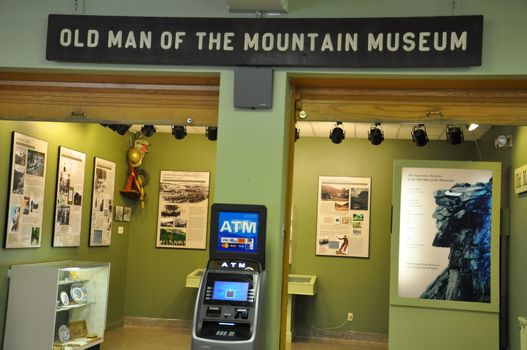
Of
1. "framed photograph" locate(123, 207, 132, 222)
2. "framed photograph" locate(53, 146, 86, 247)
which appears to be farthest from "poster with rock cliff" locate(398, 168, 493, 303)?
"framed photograph" locate(123, 207, 132, 222)

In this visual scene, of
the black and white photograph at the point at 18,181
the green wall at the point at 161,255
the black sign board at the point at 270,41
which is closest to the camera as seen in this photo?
the black sign board at the point at 270,41

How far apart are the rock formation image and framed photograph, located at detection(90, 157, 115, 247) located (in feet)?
14.5

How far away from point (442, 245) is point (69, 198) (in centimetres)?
442

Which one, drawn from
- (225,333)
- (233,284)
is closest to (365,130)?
(233,284)

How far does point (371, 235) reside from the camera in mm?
9688

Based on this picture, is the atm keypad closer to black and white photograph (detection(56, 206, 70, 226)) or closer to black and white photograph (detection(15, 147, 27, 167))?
black and white photograph (detection(15, 147, 27, 167))

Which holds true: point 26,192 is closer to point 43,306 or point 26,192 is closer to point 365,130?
point 43,306

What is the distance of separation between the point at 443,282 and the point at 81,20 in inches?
174

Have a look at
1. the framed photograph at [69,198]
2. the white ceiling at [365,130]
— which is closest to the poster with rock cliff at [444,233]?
the white ceiling at [365,130]

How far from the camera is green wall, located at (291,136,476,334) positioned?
9586mm

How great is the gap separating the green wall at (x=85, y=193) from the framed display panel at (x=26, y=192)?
7 centimetres

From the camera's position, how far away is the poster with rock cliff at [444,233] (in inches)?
267

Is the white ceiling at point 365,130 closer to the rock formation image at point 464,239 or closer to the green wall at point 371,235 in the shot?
the green wall at point 371,235

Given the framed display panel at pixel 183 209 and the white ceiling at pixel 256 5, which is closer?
the white ceiling at pixel 256 5
